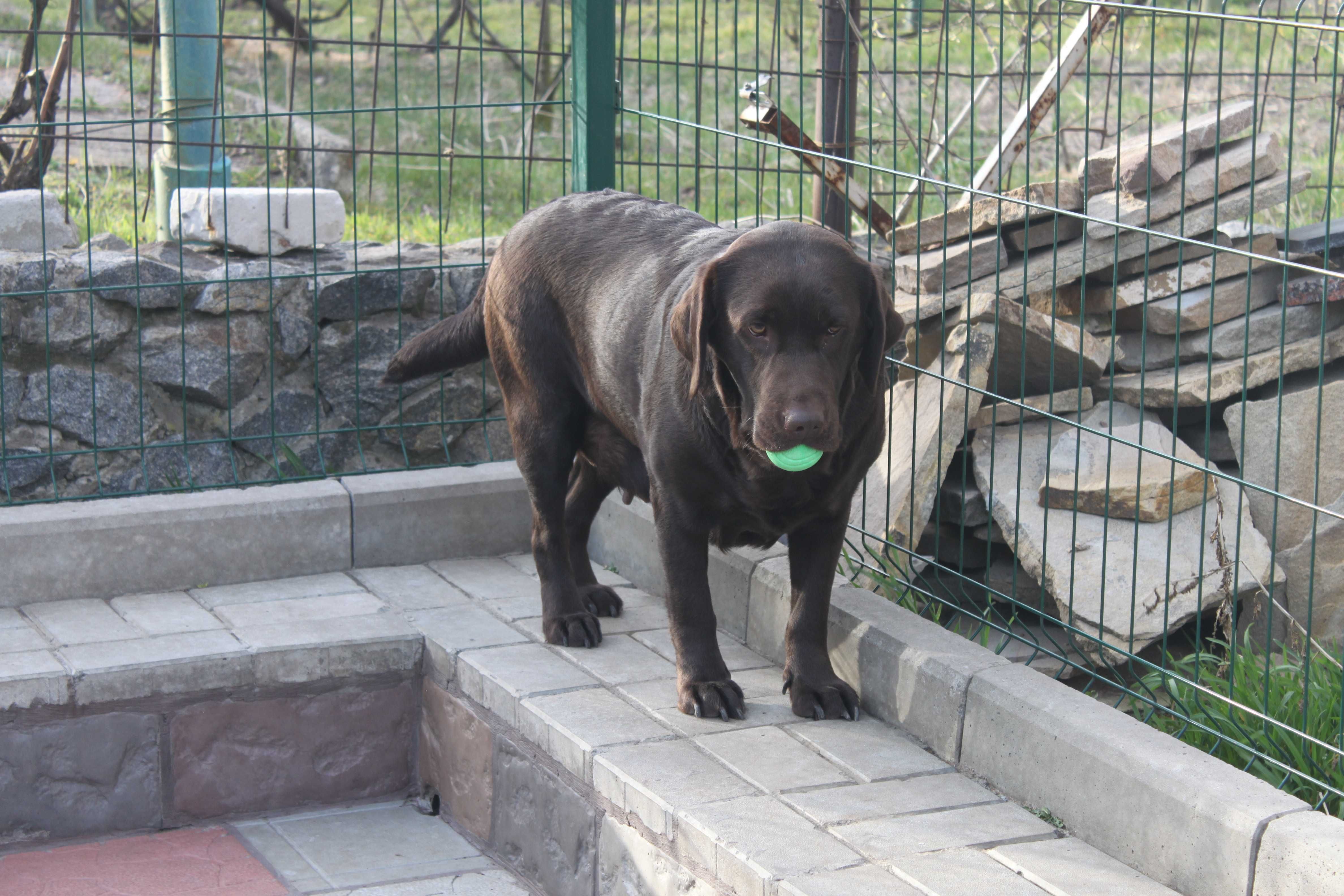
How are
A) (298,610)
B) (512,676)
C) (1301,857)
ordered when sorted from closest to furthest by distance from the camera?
(1301,857) → (512,676) → (298,610)

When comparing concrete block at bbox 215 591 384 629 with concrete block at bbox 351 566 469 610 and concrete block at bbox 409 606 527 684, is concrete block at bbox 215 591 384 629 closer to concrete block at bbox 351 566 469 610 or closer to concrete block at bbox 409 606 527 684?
concrete block at bbox 351 566 469 610

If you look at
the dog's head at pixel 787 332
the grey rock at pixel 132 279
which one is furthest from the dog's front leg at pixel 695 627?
the grey rock at pixel 132 279

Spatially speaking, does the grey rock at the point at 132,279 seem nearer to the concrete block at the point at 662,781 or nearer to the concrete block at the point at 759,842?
the concrete block at the point at 662,781

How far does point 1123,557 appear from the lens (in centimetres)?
414

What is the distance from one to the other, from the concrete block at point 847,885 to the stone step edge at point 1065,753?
503 millimetres

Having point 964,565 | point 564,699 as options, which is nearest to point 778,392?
point 564,699

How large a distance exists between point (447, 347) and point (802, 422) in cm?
177

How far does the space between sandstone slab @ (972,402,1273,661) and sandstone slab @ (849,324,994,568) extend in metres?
0.17

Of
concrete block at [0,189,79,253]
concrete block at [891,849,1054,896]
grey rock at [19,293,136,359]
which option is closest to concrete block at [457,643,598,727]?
concrete block at [891,849,1054,896]

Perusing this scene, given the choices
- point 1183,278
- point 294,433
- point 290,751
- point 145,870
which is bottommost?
point 145,870

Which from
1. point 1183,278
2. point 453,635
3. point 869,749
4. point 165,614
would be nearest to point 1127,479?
point 1183,278

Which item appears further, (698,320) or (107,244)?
(107,244)

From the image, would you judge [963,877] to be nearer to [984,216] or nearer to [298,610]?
[298,610]

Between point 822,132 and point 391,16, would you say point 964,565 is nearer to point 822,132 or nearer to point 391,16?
point 822,132
